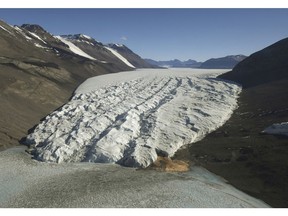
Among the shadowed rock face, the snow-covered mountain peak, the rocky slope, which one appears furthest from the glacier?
the snow-covered mountain peak

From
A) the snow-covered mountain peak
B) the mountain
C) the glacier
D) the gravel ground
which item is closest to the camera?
the gravel ground

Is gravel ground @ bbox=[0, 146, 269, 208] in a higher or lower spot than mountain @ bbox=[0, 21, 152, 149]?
lower

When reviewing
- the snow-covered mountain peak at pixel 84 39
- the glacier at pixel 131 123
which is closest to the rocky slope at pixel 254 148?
the glacier at pixel 131 123

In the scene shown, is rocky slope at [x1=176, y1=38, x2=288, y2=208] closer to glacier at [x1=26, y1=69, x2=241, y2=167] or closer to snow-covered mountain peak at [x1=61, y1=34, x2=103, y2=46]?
glacier at [x1=26, y1=69, x2=241, y2=167]

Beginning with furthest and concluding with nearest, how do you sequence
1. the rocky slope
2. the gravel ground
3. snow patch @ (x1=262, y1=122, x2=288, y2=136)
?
snow patch @ (x1=262, y1=122, x2=288, y2=136) < the rocky slope < the gravel ground

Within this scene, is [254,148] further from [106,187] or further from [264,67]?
[264,67]

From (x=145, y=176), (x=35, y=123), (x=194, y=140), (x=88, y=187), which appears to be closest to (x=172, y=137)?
(x=194, y=140)

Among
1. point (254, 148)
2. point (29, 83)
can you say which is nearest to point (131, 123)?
point (254, 148)
